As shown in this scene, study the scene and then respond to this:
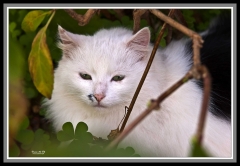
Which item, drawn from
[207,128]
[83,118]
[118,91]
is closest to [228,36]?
[207,128]

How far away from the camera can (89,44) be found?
5.86ft

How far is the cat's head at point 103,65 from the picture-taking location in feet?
5.51

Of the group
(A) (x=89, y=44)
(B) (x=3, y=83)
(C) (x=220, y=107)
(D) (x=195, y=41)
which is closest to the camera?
(D) (x=195, y=41)

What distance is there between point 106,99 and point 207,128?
0.55 metres

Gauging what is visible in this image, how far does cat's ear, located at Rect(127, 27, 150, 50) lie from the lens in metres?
1.71

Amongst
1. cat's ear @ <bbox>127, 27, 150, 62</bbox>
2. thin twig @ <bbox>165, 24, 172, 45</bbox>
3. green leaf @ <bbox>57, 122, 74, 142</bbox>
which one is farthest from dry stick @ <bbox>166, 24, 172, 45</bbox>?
green leaf @ <bbox>57, 122, 74, 142</bbox>

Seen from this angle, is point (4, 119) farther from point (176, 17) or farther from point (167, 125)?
point (176, 17)

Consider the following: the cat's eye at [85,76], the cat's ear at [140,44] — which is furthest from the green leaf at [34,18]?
the cat's ear at [140,44]

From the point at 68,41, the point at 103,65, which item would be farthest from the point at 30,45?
the point at 103,65

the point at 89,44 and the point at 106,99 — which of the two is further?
the point at 89,44

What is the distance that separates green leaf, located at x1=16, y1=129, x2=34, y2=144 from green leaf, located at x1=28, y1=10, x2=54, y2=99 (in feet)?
1.66

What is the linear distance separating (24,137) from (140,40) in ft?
2.44

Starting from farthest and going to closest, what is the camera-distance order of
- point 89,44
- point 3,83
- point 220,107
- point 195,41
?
1. point 220,107
2. point 89,44
3. point 3,83
4. point 195,41

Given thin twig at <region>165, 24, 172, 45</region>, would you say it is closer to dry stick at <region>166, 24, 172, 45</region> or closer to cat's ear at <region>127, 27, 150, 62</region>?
dry stick at <region>166, 24, 172, 45</region>
